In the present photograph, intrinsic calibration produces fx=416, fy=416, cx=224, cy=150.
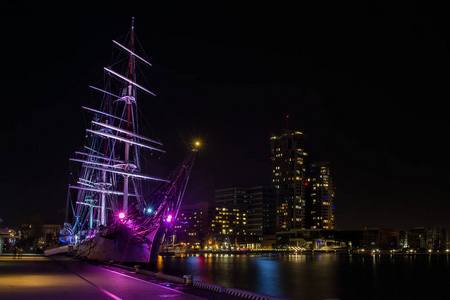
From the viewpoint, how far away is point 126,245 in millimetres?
53188

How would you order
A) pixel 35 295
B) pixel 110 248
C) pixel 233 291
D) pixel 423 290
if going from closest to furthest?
pixel 35 295 < pixel 233 291 < pixel 423 290 < pixel 110 248

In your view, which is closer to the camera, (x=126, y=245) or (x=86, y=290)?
(x=86, y=290)

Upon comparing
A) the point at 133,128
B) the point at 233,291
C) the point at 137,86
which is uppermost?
the point at 137,86

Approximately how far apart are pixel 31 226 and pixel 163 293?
10965 centimetres

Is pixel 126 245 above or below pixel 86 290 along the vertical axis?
below

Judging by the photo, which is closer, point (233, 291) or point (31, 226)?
point (233, 291)

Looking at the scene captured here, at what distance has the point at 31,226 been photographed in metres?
117

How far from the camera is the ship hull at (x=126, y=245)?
53.3 m

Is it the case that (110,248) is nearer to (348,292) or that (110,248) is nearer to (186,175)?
(186,175)

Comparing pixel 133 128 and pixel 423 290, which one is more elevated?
pixel 133 128

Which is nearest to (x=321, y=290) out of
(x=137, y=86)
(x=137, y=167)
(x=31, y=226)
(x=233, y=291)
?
(x=233, y=291)

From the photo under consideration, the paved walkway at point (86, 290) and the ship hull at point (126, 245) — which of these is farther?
the ship hull at point (126, 245)

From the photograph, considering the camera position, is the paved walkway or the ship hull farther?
the ship hull

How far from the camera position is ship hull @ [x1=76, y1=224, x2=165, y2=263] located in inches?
2098
